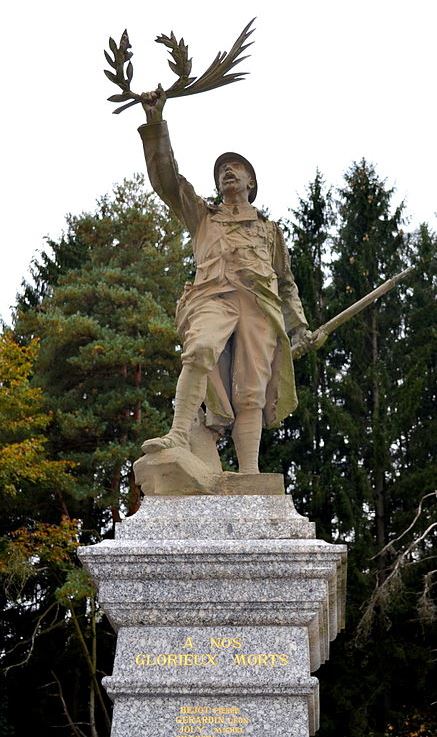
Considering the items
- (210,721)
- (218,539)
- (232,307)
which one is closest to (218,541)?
(218,539)

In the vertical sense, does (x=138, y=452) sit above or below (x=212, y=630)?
above

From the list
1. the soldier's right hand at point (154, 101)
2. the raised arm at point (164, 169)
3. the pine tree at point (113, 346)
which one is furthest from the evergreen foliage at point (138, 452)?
the soldier's right hand at point (154, 101)

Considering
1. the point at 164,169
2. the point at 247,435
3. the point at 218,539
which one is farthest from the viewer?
the point at 164,169

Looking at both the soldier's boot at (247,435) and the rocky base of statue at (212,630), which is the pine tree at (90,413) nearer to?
the soldier's boot at (247,435)

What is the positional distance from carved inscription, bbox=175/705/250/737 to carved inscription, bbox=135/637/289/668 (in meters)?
0.22

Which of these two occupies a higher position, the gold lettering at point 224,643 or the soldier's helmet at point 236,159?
the soldier's helmet at point 236,159

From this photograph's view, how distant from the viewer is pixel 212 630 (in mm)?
4887

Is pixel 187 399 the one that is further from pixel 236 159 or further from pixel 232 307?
pixel 236 159

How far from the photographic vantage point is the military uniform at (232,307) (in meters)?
6.04

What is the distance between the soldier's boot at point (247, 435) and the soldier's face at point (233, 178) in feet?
5.29

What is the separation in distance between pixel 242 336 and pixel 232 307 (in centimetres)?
21

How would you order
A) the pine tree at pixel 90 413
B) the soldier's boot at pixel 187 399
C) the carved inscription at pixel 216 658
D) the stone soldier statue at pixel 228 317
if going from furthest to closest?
the pine tree at pixel 90 413, the stone soldier statue at pixel 228 317, the soldier's boot at pixel 187 399, the carved inscription at pixel 216 658

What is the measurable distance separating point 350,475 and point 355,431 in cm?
114

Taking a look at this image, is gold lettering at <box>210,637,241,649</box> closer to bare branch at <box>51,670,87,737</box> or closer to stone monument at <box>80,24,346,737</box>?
stone monument at <box>80,24,346,737</box>
